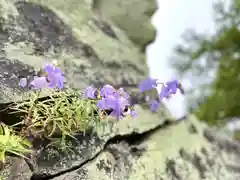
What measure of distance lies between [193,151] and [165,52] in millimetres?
1267

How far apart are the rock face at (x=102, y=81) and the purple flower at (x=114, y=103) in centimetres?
12

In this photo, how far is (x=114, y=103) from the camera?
0.62m

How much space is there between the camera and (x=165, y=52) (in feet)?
7.32

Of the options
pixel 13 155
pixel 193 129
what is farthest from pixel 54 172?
pixel 193 129

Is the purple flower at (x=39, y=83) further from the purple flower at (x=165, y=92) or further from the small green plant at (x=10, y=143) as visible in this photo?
the purple flower at (x=165, y=92)

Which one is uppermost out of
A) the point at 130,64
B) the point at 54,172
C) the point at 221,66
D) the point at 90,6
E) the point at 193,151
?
the point at 221,66

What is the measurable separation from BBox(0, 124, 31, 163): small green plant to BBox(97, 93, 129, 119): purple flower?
125 millimetres

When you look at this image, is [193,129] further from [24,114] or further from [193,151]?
[24,114]

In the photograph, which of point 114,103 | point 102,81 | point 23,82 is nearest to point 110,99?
point 114,103

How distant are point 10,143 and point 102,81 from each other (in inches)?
14.4

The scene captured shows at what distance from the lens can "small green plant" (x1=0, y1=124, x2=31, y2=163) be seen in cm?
Result: 56

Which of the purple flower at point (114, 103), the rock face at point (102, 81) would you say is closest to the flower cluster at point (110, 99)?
the purple flower at point (114, 103)

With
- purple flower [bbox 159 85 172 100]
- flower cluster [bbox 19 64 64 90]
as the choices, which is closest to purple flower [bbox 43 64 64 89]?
flower cluster [bbox 19 64 64 90]

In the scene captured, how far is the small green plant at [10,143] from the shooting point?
1.85 feet
